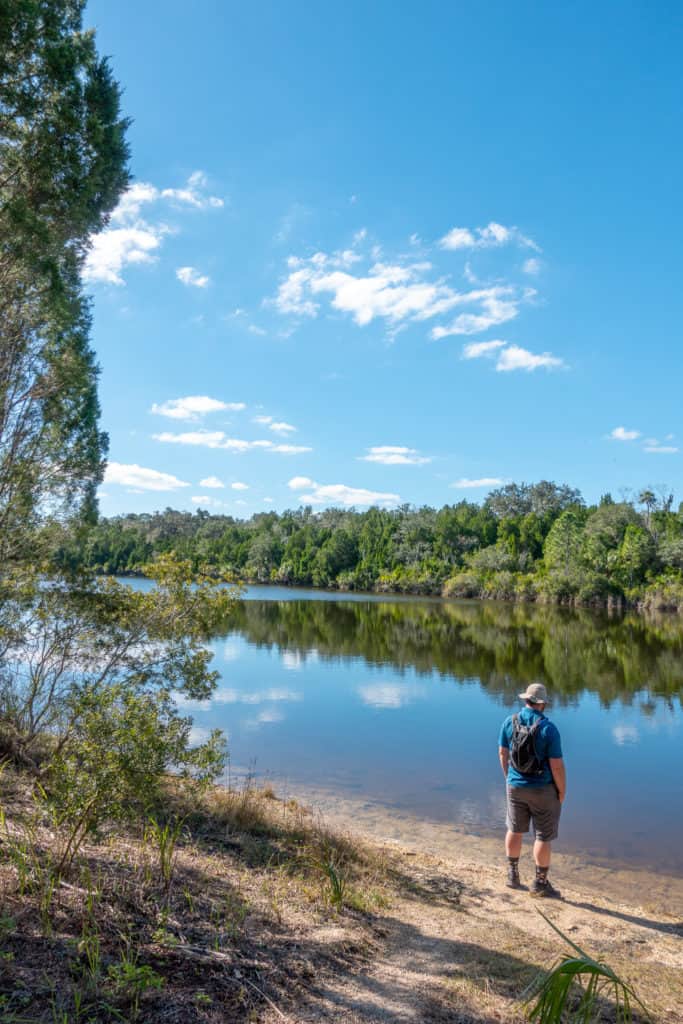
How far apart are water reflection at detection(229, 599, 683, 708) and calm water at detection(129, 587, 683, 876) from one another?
0.12 meters

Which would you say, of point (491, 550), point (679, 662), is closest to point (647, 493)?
point (491, 550)

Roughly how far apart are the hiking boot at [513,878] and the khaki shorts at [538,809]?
52 cm

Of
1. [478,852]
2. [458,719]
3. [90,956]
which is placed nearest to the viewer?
[90,956]

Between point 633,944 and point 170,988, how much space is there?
429 centimetres

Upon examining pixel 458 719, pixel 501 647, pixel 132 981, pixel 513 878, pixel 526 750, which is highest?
pixel 526 750

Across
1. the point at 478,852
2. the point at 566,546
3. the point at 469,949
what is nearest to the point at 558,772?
the point at 469,949

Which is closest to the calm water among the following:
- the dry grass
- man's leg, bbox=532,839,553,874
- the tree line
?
man's leg, bbox=532,839,553,874

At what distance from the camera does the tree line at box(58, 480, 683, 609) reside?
67.6 metres

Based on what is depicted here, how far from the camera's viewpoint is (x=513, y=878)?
7086 mm

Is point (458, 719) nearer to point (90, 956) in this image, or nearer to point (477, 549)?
point (90, 956)

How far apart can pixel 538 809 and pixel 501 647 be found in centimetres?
2522

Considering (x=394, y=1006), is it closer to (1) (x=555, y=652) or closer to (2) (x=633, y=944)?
(2) (x=633, y=944)

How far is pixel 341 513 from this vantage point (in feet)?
491

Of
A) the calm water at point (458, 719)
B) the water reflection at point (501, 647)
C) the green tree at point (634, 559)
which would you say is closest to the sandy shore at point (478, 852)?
the calm water at point (458, 719)
